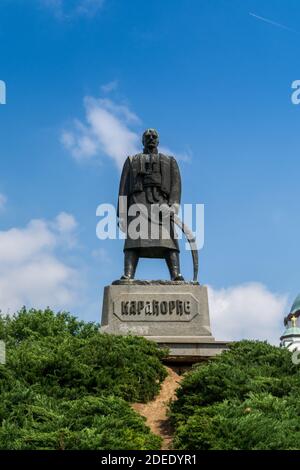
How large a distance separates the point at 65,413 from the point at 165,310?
601 centimetres

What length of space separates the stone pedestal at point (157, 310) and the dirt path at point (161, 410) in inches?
90.7

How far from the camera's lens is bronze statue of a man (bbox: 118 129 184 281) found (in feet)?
56.8

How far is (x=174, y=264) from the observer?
17250mm

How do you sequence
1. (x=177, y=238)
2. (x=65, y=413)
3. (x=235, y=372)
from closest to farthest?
(x=65, y=413) < (x=235, y=372) < (x=177, y=238)

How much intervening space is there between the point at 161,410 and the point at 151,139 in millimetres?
7656

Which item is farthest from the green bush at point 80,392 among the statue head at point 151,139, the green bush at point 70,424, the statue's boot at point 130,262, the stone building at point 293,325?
the stone building at point 293,325

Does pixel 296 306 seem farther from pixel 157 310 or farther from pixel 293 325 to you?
pixel 157 310

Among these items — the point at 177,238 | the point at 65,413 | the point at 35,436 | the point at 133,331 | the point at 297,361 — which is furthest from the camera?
the point at 177,238

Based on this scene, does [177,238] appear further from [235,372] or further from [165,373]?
[235,372]

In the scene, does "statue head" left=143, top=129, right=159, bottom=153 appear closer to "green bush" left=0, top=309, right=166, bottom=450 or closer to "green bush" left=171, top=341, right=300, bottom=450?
"green bush" left=0, top=309, right=166, bottom=450

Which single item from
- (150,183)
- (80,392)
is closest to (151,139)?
(150,183)

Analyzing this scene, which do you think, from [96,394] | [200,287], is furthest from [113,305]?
[96,394]

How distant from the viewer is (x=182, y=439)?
10320 millimetres

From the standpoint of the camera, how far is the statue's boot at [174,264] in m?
17.1
